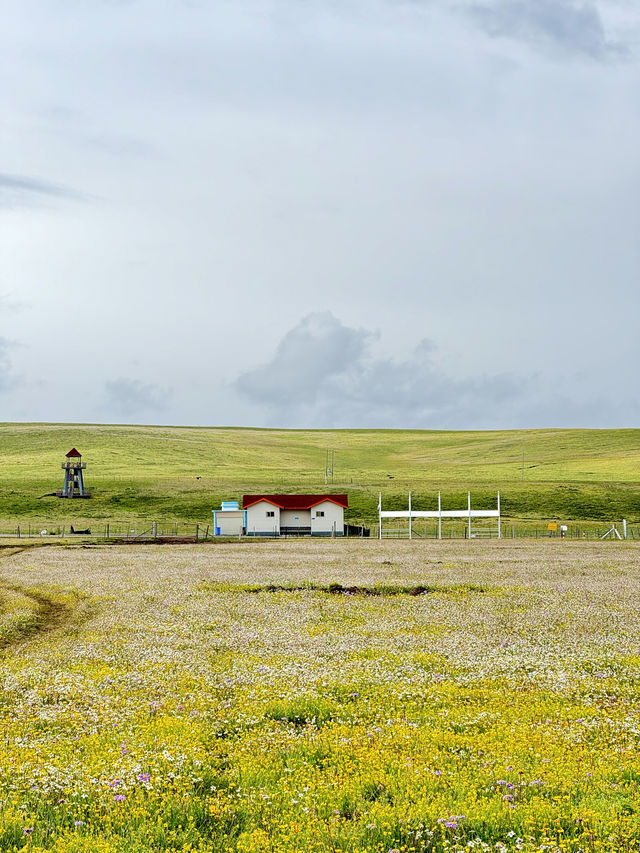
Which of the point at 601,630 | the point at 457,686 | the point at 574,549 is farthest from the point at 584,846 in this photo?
the point at 574,549

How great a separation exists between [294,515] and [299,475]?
5577cm

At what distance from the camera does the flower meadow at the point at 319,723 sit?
1049 cm

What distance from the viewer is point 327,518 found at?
9069cm

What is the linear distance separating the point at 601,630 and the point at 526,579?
55.1 feet

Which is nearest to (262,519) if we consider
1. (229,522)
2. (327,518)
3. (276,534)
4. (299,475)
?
(276,534)

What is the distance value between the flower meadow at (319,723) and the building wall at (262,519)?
176 feet

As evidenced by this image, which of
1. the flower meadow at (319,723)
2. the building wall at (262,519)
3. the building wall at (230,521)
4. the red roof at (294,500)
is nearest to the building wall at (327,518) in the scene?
the red roof at (294,500)

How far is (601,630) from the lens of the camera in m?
27.2

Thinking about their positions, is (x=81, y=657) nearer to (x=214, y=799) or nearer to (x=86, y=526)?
(x=214, y=799)

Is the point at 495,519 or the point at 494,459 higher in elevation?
the point at 494,459

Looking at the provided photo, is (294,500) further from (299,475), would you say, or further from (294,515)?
(299,475)

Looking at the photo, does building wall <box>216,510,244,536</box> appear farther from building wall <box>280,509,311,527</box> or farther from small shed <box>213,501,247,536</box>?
building wall <box>280,509,311,527</box>

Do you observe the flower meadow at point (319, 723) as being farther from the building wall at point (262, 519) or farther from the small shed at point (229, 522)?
the building wall at point (262, 519)

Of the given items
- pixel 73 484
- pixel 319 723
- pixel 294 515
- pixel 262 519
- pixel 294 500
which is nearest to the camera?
pixel 319 723
